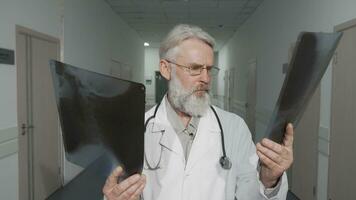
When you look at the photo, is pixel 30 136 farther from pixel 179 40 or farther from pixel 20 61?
pixel 179 40

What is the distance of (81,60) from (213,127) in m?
3.55

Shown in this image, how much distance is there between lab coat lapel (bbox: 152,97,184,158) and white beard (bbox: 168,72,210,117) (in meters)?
0.08

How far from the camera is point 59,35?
373 cm

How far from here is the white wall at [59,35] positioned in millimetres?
2699

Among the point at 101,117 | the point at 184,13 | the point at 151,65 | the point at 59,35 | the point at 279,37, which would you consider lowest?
the point at 101,117

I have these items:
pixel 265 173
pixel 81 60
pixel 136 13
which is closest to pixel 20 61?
pixel 81 60

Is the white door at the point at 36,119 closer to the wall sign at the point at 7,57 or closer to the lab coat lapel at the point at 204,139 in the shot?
the wall sign at the point at 7,57

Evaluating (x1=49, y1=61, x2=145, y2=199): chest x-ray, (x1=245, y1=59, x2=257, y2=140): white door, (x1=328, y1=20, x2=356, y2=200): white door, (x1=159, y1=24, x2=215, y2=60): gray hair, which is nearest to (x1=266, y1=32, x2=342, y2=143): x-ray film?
(x1=49, y1=61, x2=145, y2=199): chest x-ray

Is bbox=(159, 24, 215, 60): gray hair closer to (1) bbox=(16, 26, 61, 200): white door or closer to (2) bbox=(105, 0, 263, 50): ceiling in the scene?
(1) bbox=(16, 26, 61, 200): white door

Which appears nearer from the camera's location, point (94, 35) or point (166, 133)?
point (166, 133)

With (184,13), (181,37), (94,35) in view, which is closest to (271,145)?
(181,37)

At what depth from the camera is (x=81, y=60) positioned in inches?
173

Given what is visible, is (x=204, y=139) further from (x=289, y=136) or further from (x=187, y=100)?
(x=289, y=136)

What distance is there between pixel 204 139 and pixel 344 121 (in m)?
1.89
